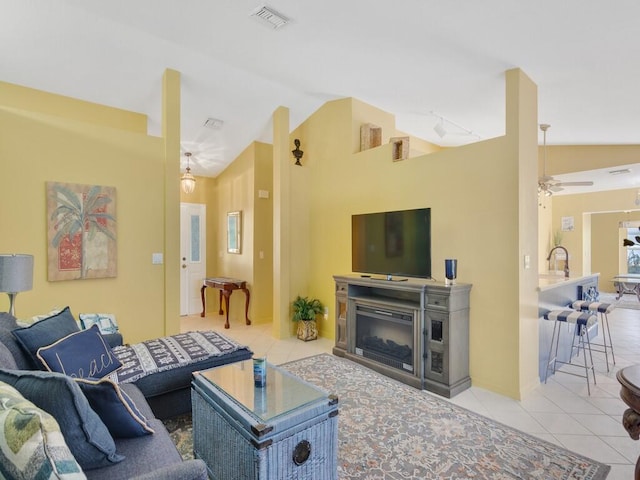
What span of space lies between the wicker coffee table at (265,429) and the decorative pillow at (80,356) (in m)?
0.65

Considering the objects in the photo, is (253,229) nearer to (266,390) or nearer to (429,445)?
(266,390)

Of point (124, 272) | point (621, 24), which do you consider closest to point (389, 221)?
point (621, 24)

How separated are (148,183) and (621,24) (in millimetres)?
4359

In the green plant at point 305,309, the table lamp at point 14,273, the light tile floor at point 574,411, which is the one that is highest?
the table lamp at point 14,273

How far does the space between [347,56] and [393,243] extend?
1959mm

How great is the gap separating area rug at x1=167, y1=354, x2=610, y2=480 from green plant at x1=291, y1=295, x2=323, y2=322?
1.77 metres

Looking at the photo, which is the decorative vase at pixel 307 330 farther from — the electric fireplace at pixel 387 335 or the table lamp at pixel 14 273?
the table lamp at pixel 14 273

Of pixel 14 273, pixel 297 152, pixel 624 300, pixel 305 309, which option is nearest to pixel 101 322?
pixel 14 273

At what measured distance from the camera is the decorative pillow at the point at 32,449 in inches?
31.9

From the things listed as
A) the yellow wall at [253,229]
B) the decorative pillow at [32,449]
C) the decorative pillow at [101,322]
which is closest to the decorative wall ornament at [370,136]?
the yellow wall at [253,229]

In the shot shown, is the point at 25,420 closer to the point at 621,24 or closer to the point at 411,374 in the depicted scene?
the point at 411,374

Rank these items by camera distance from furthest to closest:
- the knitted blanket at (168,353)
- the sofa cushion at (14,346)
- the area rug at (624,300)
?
the area rug at (624,300), the knitted blanket at (168,353), the sofa cushion at (14,346)

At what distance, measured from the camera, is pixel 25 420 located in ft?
2.89

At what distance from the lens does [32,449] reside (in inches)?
32.6
